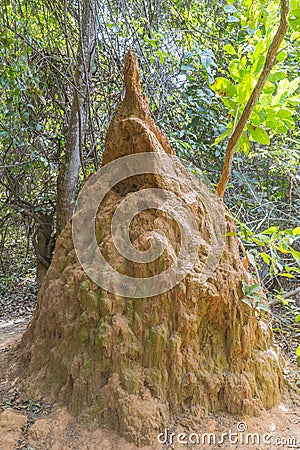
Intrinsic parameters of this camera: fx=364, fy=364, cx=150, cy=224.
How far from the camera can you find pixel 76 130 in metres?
3.79

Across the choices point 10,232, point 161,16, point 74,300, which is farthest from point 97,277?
point 10,232

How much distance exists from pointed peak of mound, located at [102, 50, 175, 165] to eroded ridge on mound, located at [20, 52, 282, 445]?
1 cm

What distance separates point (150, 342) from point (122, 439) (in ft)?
1.56

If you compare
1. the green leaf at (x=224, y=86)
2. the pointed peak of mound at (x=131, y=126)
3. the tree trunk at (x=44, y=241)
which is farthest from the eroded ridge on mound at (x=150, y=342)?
the tree trunk at (x=44, y=241)

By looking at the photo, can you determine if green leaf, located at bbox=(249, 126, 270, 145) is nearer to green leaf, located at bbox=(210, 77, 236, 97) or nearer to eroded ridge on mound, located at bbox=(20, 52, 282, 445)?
green leaf, located at bbox=(210, 77, 236, 97)

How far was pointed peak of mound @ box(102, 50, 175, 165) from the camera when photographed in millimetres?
2299

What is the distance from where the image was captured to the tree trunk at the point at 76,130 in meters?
3.53

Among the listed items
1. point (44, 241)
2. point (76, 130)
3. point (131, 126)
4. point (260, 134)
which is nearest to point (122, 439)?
point (131, 126)

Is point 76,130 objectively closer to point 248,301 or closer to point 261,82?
point 261,82

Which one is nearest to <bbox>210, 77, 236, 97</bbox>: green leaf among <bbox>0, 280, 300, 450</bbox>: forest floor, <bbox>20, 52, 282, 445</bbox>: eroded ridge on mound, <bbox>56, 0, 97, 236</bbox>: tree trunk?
<bbox>20, 52, 282, 445</bbox>: eroded ridge on mound

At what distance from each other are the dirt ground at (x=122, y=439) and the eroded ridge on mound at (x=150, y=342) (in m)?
0.05

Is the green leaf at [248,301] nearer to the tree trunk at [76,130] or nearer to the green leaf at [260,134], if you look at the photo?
the green leaf at [260,134]

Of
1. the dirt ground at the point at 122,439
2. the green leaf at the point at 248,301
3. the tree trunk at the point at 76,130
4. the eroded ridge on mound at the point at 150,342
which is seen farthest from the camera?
the tree trunk at the point at 76,130

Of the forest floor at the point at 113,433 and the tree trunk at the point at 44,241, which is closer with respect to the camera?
the forest floor at the point at 113,433
